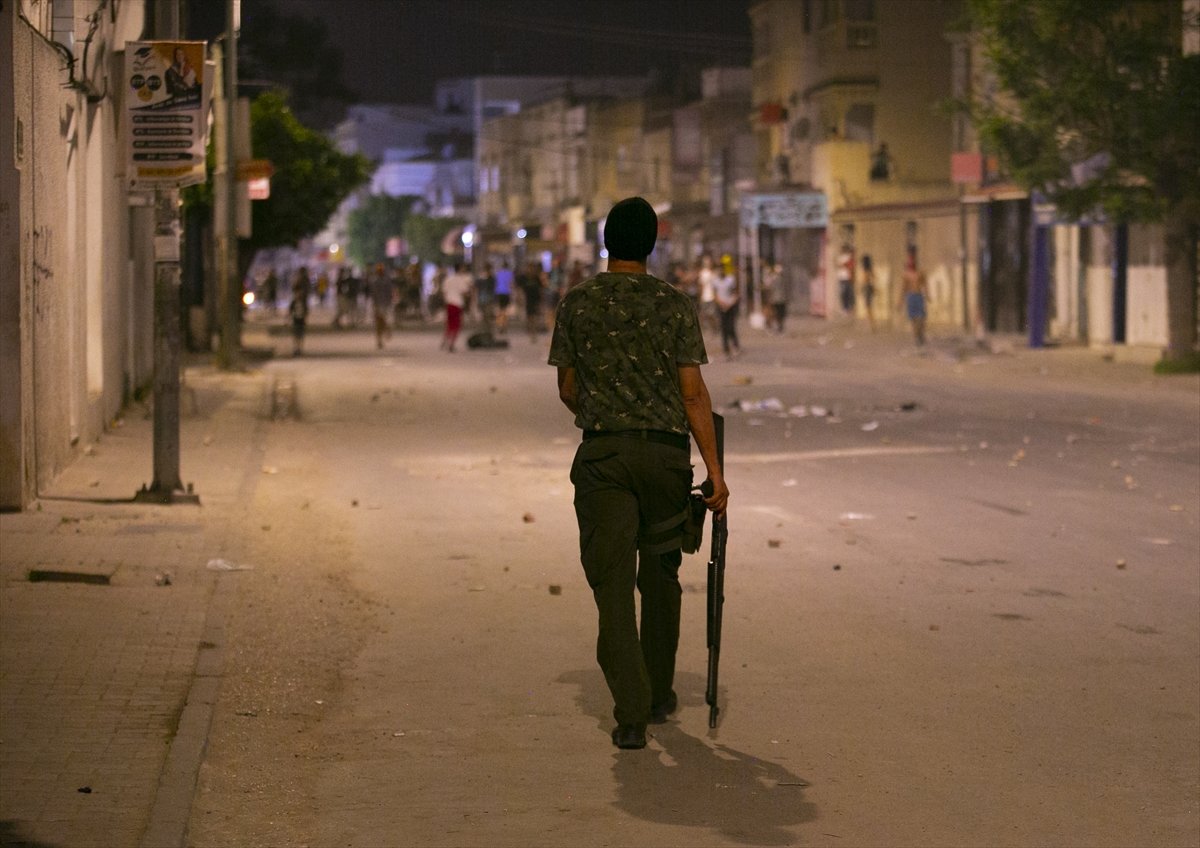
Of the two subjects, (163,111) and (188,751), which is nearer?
(188,751)

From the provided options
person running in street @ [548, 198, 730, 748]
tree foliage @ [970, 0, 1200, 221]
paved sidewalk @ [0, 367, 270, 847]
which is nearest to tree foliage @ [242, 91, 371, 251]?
tree foliage @ [970, 0, 1200, 221]

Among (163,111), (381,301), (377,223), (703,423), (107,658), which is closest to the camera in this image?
(703,423)

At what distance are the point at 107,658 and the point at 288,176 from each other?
30529mm

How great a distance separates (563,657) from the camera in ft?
27.9

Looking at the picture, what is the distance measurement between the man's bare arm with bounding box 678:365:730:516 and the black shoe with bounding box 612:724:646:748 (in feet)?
2.74

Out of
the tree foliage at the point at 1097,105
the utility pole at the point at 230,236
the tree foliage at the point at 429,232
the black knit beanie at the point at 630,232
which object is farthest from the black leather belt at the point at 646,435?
the tree foliage at the point at 429,232

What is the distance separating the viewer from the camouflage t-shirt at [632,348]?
662cm

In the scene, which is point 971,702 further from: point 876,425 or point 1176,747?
point 876,425

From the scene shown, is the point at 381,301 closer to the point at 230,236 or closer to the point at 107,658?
the point at 230,236

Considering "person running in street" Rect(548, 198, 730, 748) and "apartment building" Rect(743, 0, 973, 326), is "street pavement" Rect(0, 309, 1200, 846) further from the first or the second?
"apartment building" Rect(743, 0, 973, 326)

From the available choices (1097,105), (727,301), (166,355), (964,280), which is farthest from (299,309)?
(166,355)

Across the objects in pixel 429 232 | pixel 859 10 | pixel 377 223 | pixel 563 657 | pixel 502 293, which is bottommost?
pixel 563 657

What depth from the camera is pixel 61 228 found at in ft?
50.0

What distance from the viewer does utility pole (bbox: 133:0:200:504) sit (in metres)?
13.5
